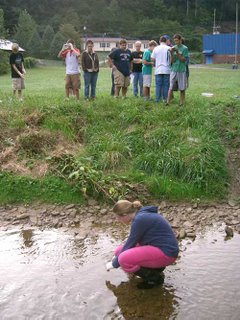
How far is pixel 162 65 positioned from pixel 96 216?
5558mm

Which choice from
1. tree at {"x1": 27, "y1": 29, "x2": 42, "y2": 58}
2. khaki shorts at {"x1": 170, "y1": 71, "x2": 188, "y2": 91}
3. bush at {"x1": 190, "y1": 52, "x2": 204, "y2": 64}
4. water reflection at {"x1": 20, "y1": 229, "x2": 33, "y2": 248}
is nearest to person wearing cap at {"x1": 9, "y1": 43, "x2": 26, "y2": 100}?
khaki shorts at {"x1": 170, "y1": 71, "x2": 188, "y2": 91}

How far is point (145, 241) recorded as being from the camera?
5254 millimetres

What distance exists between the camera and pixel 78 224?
7.66 m

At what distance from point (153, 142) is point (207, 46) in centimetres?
6511

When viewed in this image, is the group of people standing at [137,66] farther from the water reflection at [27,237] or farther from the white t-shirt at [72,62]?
the water reflection at [27,237]

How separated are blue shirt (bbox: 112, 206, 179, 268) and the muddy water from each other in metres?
0.59

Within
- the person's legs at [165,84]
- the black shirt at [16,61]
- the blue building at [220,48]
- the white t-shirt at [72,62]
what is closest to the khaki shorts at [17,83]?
the black shirt at [16,61]

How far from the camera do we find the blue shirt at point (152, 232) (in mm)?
5117

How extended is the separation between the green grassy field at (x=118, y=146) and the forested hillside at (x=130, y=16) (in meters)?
77.5

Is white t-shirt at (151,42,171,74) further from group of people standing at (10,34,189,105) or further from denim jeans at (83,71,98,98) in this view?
denim jeans at (83,71,98,98)

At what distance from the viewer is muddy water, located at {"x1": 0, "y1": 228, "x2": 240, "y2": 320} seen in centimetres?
495

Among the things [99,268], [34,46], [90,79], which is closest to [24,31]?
[34,46]

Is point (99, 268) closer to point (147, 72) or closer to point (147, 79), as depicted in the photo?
point (147, 79)

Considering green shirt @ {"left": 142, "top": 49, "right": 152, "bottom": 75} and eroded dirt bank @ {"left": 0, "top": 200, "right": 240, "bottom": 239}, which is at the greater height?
green shirt @ {"left": 142, "top": 49, "right": 152, "bottom": 75}
